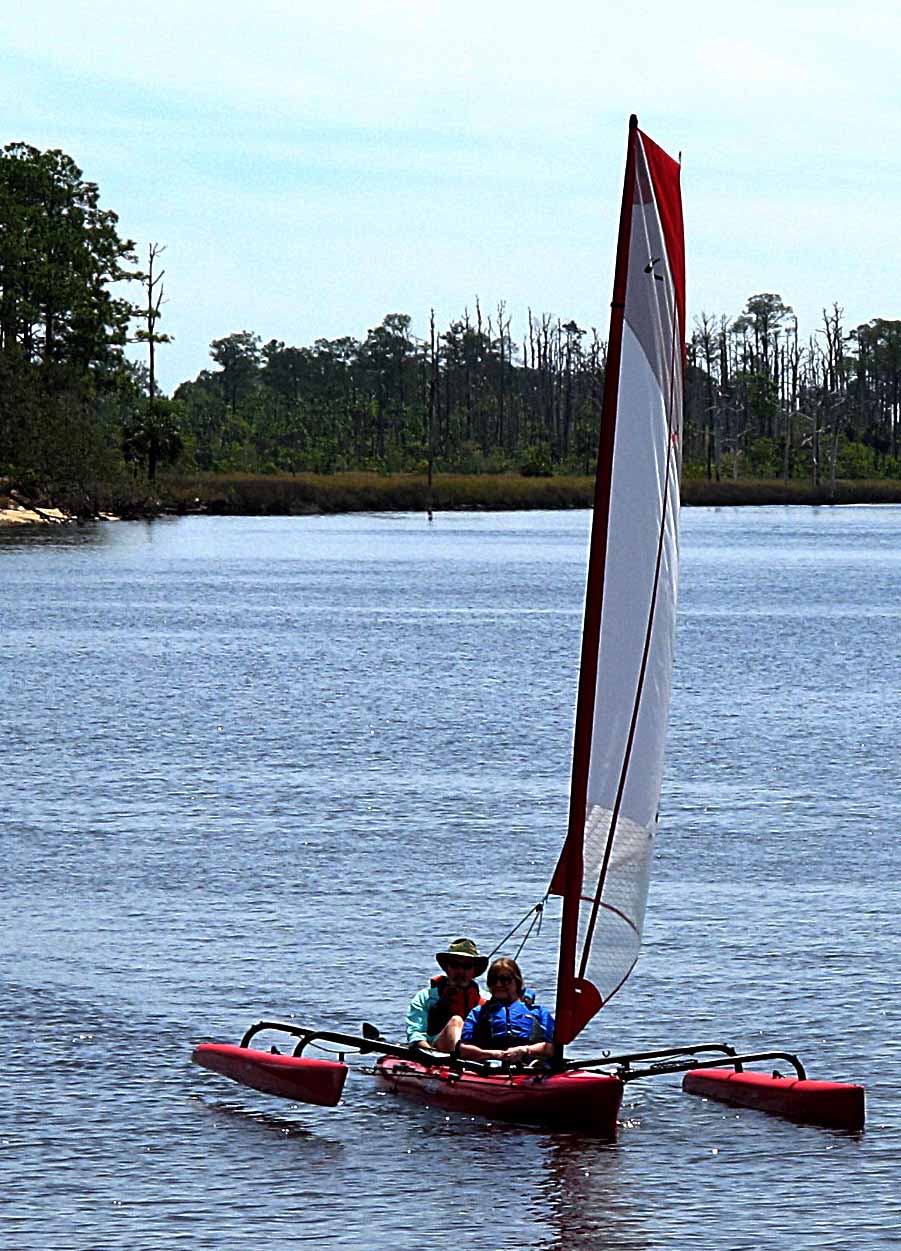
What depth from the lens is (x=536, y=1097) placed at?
14.1 m

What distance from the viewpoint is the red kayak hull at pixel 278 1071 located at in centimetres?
1516

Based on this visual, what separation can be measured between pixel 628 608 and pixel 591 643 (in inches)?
15.4

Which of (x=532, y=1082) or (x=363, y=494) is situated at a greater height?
(x=363, y=494)

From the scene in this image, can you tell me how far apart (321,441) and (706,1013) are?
160980mm

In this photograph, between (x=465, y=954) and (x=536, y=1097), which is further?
(x=465, y=954)

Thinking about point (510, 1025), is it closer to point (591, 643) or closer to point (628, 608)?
point (591, 643)

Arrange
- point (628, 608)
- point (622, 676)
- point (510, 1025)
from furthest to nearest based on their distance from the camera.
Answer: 1. point (510, 1025)
2. point (622, 676)
3. point (628, 608)

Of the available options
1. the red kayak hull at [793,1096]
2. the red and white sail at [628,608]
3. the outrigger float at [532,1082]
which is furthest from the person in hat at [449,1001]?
the red kayak hull at [793,1096]

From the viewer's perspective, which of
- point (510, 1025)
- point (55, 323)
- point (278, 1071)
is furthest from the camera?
point (55, 323)

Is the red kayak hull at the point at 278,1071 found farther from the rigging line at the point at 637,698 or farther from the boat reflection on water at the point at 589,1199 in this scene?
the rigging line at the point at 637,698

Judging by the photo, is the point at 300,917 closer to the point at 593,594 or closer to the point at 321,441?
the point at 593,594

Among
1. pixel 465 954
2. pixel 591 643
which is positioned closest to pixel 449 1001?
pixel 465 954

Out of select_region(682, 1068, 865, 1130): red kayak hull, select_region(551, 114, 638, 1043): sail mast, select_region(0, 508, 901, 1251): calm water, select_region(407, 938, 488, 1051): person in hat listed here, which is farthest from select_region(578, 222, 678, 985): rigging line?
select_region(682, 1068, 865, 1130): red kayak hull

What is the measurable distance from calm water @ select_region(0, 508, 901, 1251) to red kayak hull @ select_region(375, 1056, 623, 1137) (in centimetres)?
23
